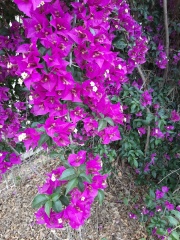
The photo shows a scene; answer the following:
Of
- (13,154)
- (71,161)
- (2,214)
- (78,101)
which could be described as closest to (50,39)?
(78,101)

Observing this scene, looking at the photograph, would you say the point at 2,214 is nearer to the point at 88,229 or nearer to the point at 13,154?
the point at 88,229

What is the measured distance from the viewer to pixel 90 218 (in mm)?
2033

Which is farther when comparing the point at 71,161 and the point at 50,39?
the point at 71,161

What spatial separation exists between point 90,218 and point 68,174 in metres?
1.38

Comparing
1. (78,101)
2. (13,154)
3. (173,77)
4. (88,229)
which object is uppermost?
(78,101)

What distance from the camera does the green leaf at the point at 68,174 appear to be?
0.78m

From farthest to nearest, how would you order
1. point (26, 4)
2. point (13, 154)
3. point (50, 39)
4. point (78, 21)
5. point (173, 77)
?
point (173, 77)
point (13, 154)
point (78, 21)
point (50, 39)
point (26, 4)

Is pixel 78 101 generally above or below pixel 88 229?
above

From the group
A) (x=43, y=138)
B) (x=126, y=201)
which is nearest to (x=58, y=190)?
(x=43, y=138)

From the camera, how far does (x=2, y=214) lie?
2.15 m

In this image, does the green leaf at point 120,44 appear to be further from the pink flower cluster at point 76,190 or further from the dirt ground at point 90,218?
the dirt ground at point 90,218

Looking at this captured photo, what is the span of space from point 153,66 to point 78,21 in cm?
124

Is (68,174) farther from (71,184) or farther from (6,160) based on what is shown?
(6,160)

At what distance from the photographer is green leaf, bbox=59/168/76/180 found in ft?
2.56
